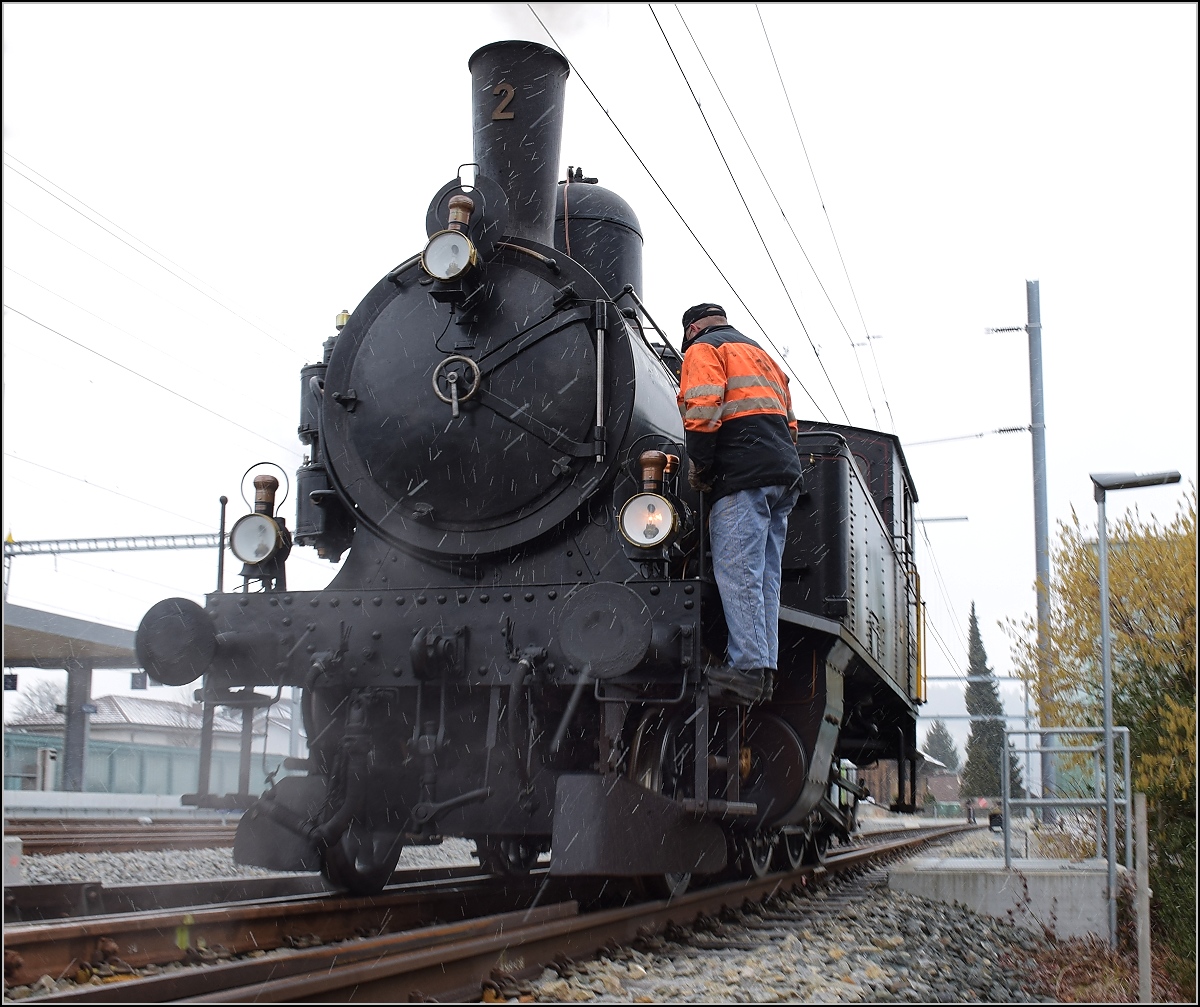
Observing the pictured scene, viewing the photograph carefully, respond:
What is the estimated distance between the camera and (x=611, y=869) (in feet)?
13.3

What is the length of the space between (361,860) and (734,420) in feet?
7.97

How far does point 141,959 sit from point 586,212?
4.08 m

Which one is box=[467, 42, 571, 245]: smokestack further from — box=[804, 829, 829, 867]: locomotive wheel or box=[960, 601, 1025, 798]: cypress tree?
box=[960, 601, 1025, 798]: cypress tree

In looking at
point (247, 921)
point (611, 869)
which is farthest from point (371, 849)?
point (611, 869)

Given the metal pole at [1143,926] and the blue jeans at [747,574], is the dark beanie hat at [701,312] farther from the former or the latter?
the metal pole at [1143,926]

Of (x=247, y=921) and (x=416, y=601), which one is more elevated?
(x=416, y=601)

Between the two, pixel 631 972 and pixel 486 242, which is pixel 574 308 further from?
pixel 631 972

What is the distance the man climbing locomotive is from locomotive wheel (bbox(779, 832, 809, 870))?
8.68 ft

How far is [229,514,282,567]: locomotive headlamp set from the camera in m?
5.12

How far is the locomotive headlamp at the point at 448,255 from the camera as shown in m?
4.96

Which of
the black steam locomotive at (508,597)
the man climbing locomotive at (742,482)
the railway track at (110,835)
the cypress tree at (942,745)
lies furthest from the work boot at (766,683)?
the cypress tree at (942,745)

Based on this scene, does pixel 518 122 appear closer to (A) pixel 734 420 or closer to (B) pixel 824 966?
(A) pixel 734 420

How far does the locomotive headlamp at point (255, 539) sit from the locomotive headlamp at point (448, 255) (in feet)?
4.29

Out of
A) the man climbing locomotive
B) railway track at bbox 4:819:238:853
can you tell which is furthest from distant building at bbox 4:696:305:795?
the man climbing locomotive
